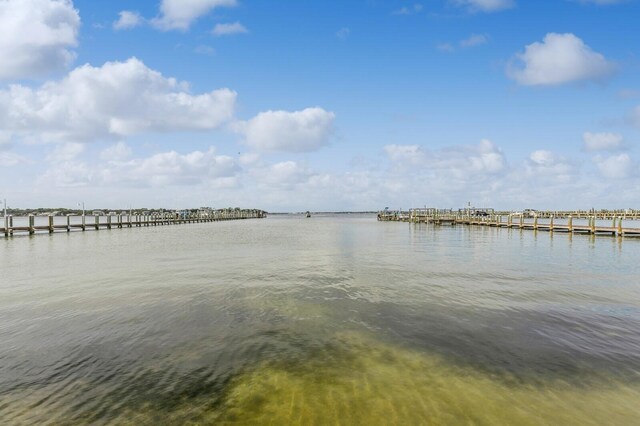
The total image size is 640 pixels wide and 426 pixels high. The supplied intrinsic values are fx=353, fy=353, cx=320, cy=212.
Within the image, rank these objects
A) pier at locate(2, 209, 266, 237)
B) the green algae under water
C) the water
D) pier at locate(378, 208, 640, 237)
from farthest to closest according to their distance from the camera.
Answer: pier at locate(2, 209, 266, 237) → pier at locate(378, 208, 640, 237) → the water → the green algae under water

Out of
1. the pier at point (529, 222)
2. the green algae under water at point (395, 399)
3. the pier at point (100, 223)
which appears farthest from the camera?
the pier at point (100, 223)

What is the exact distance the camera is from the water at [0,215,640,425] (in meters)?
6.50

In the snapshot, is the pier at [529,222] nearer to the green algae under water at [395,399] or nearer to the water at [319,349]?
the water at [319,349]

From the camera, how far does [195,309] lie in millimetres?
12930

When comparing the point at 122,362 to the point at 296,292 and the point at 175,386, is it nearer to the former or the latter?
the point at 175,386

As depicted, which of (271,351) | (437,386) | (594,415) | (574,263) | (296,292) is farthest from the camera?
(574,263)

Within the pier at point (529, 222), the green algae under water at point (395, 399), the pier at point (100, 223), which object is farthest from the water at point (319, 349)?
the pier at point (100, 223)

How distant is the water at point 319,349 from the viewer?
6.50 meters

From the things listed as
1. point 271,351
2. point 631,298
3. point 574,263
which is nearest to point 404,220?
point 574,263

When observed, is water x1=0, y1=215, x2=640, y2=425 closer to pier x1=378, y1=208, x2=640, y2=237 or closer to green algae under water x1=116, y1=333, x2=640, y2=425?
green algae under water x1=116, y1=333, x2=640, y2=425

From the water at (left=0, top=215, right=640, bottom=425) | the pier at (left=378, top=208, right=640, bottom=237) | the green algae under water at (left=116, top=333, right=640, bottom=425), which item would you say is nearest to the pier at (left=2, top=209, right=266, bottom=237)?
the water at (left=0, top=215, right=640, bottom=425)

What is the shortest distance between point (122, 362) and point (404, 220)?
113074 mm

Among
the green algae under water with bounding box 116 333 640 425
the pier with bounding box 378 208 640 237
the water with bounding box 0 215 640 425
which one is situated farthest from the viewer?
the pier with bounding box 378 208 640 237

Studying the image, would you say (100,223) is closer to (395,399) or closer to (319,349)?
(319,349)
